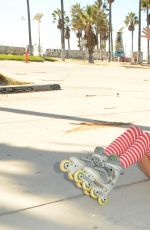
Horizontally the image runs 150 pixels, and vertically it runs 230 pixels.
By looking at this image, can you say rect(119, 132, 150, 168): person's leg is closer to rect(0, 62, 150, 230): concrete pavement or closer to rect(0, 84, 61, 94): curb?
rect(0, 62, 150, 230): concrete pavement

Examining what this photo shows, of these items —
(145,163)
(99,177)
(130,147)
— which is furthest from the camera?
(145,163)

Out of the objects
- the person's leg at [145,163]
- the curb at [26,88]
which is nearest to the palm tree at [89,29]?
the curb at [26,88]

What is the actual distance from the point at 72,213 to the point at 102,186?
329mm

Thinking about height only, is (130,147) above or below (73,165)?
above

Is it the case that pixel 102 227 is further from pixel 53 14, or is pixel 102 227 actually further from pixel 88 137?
pixel 53 14

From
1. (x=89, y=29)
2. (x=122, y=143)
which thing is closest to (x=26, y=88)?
(x=122, y=143)

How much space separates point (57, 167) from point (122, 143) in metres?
1.27

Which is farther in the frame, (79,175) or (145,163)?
(145,163)

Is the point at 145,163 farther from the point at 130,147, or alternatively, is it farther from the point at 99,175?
the point at 99,175

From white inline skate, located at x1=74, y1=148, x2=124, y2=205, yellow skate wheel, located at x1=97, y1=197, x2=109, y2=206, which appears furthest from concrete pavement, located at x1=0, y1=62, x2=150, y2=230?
white inline skate, located at x1=74, y1=148, x2=124, y2=205

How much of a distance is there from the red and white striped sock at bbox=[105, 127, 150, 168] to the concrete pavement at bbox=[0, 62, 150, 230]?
422 mm

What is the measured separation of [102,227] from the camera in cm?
297

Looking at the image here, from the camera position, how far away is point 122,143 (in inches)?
132

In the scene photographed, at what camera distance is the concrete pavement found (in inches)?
123
